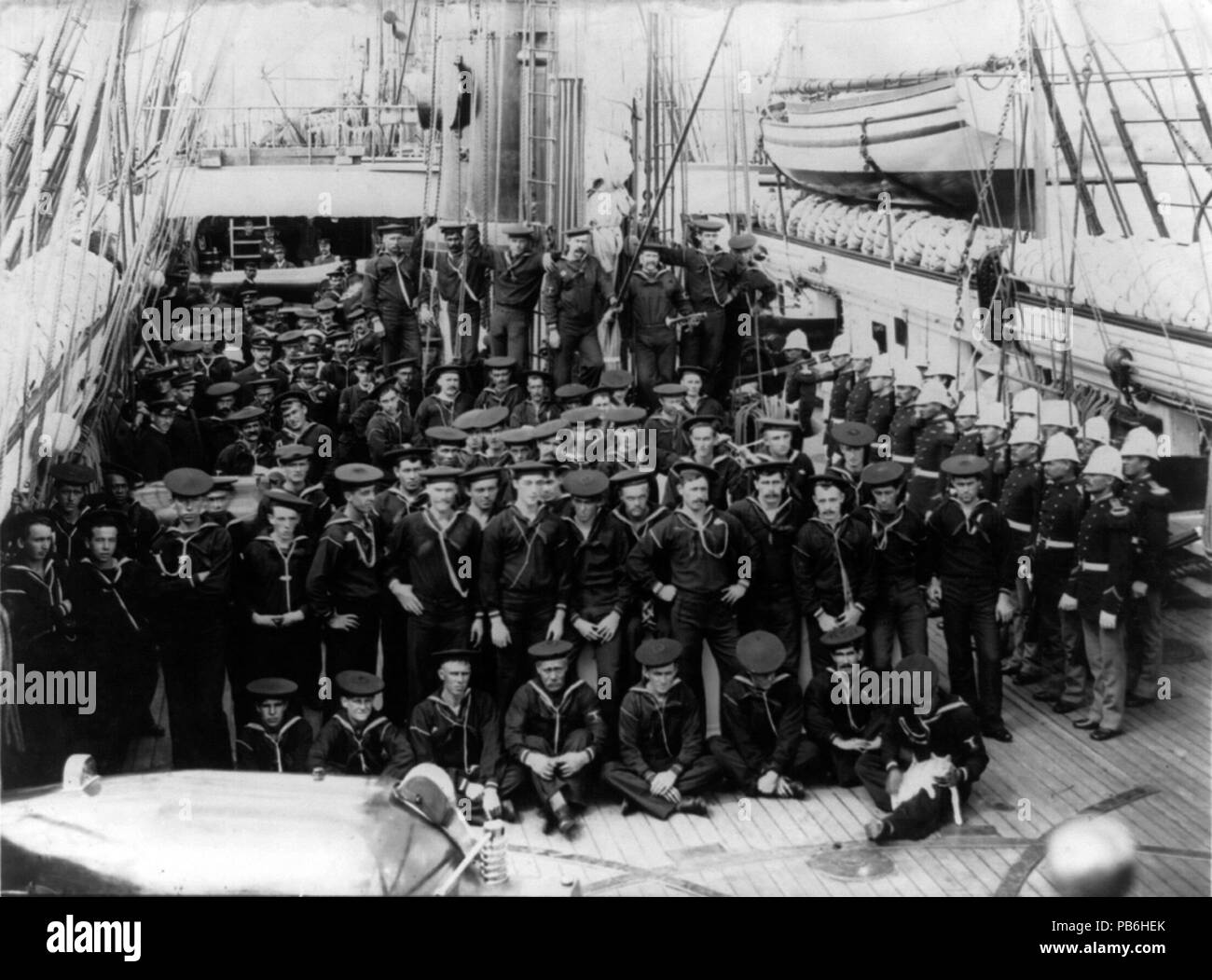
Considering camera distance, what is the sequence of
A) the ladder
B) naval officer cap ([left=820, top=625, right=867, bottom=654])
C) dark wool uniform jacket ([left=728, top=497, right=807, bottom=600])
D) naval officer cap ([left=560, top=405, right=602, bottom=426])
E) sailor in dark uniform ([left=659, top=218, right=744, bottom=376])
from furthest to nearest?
1. the ladder
2. sailor in dark uniform ([left=659, top=218, right=744, bottom=376])
3. naval officer cap ([left=560, top=405, right=602, bottom=426])
4. dark wool uniform jacket ([left=728, top=497, right=807, bottom=600])
5. naval officer cap ([left=820, top=625, right=867, bottom=654])

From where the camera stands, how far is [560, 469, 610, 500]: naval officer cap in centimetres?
701

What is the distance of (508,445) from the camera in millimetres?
7766

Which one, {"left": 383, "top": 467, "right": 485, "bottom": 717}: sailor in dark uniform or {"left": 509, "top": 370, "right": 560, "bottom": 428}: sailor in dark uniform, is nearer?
{"left": 383, "top": 467, "right": 485, "bottom": 717}: sailor in dark uniform

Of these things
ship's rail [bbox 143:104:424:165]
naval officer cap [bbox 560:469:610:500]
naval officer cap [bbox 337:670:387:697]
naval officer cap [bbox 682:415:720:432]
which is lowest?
naval officer cap [bbox 337:670:387:697]

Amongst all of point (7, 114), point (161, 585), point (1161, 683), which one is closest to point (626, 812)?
point (161, 585)

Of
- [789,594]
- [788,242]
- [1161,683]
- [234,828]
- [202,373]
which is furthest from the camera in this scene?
[788,242]

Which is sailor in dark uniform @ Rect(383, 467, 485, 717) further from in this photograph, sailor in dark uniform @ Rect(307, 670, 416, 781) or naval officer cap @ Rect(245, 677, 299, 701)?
naval officer cap @ Rect(245, 677, 299, 701)

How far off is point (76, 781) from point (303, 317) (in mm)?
4154

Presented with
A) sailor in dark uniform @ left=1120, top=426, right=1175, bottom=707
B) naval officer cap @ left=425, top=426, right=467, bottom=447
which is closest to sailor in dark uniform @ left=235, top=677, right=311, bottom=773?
naval officer cap @ left=425, top=426, right=467, bottom=447

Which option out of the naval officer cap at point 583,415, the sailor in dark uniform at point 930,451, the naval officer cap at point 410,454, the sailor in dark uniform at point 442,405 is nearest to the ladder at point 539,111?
the sailor in dark uniform at point 442,405

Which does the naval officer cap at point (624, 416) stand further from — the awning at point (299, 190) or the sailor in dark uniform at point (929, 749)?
the awning at point (299, 190)

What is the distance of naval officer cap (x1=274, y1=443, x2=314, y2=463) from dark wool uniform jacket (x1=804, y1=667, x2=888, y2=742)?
290cm

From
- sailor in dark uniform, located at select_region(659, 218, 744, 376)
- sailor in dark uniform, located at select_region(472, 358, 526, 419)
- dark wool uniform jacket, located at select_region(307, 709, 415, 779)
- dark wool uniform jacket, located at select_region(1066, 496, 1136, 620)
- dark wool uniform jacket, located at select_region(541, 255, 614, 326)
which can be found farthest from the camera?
sailor in dark uniform, located at select_region(659, 218, 744, 376)

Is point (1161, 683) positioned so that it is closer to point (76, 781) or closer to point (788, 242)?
point (788, 242)
